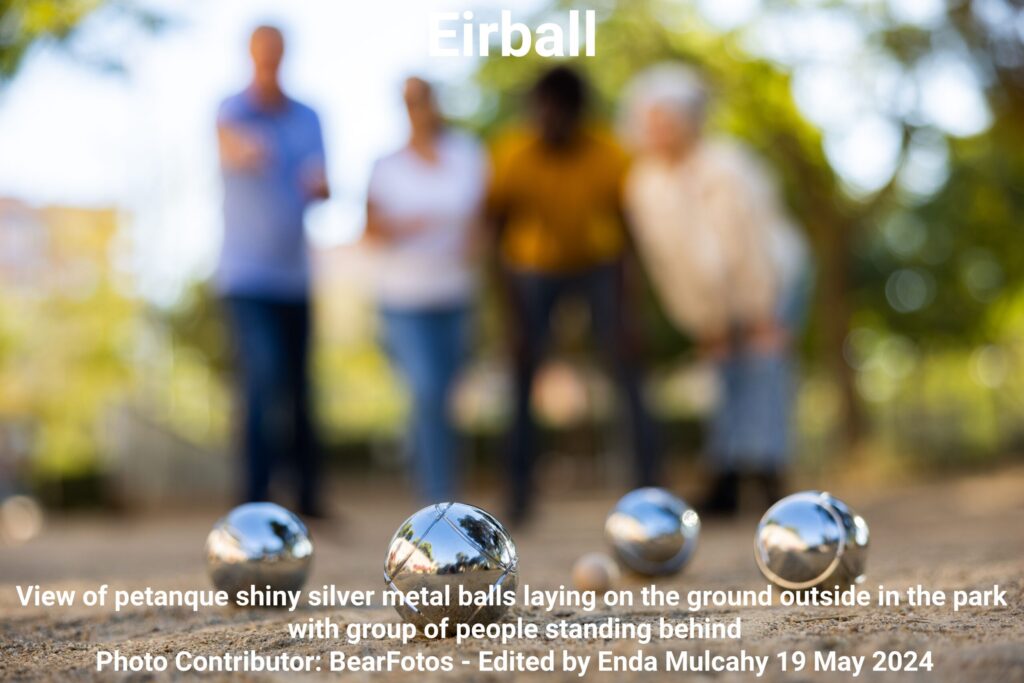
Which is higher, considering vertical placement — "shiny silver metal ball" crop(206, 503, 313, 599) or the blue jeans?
the blue jeans

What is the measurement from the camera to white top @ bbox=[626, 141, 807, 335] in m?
6.27

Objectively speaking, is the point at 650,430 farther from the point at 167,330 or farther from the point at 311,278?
the point at 167,330

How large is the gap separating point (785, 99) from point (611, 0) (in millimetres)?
2769

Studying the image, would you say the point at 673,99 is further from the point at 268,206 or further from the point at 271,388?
the point at 271,388

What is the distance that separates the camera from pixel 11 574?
4.57m

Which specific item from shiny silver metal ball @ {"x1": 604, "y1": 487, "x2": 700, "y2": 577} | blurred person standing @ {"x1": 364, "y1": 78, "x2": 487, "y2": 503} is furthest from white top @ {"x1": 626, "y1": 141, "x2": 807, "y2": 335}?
shiny silver metal ball @ {"x1": 604, "y1": 487, "x2": 700, "y2": 577}

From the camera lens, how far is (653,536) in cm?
339

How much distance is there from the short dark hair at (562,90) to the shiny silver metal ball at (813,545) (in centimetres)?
356

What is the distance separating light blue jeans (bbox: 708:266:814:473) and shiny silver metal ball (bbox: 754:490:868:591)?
3.39 meters

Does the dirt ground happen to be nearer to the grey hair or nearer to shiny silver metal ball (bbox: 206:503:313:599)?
shiny silver metal ball (bbox: 206:503:313:599)

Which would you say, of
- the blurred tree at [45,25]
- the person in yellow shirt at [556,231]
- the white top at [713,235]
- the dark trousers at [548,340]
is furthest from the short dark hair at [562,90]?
the blurred tree at [45,25]

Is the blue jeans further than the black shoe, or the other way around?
the black shoe

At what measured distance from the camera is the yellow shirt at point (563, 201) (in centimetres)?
602

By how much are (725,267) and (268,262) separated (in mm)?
2574
